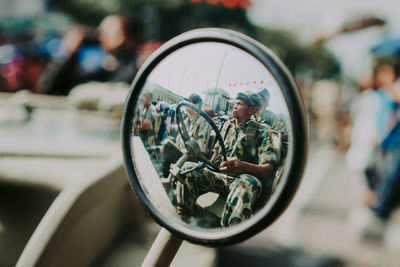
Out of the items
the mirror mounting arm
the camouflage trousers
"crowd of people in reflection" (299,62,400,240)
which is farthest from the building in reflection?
"crowd of people in reflection" (299,62,400,240)

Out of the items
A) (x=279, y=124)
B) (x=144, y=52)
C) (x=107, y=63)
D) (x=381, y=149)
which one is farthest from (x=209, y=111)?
(x=381, y=149)

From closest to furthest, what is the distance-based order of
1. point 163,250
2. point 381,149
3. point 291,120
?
1. point 291,120
2. point 163,250
3. point 381,149

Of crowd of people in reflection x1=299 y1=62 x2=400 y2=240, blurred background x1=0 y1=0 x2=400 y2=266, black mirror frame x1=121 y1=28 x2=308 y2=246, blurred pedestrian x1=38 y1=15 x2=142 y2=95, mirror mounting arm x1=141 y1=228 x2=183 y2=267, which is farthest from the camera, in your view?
crowd of people in reflection x1=299 y1=62 x2=400 y2=240

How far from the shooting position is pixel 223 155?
0.69 meters

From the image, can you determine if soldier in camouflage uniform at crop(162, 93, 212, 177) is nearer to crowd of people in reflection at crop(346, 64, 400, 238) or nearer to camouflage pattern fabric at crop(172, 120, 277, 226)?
camouflage pattern fabric at crop(172, 120, 277, 226)

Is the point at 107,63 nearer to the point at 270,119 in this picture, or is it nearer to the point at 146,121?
the point at 146,121

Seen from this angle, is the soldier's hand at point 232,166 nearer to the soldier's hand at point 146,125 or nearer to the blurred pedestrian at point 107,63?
the soldier's hand at point 146,125

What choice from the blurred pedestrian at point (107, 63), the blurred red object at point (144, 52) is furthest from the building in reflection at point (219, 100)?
the blurred red object at point (144, 52)

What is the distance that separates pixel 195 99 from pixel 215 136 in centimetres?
8

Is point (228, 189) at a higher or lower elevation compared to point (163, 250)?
higher

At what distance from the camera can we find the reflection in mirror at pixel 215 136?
0.66 m

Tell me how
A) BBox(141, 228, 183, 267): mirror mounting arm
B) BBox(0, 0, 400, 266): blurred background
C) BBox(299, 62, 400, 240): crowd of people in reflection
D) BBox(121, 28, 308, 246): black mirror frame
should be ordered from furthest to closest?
BBox(299, 62, 400, 240): crowd of people in reflection, BBox(0, 0, 400, 266): blurred background, BBox(141, 228, 183, 267): mirror mounting arm, BBox(121, 28, 308, 246): black mirror frame

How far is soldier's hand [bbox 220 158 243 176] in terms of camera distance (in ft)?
2.22

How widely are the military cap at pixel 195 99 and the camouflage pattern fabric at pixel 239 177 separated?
65 mm
